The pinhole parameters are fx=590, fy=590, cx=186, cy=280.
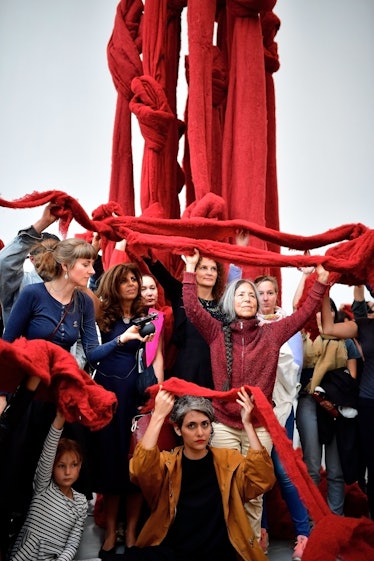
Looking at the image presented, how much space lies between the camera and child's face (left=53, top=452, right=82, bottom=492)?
173cm

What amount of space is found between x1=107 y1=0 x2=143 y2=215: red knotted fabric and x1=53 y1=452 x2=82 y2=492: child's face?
1.94 m

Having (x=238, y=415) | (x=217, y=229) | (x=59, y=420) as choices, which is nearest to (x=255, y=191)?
(x=217, y=229)

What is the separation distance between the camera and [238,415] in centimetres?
185

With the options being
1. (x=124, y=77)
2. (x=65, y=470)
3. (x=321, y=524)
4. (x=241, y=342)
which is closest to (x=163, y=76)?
(x=124, y=77)

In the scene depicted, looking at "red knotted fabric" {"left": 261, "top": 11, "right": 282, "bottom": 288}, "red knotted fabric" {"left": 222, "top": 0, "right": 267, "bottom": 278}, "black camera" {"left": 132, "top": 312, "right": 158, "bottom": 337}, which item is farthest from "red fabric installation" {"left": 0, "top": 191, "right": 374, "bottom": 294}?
"red knotted fabric" {"left": 261, "top": 11, "right": 282, "bottom": 288}

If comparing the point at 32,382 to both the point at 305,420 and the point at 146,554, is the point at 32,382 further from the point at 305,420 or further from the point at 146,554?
the point at 305,420

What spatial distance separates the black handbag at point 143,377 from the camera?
75.2 inches

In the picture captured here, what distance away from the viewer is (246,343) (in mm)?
1922

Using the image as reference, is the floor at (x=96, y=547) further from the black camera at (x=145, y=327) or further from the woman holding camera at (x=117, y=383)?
the black camera at (x=145, y=327)

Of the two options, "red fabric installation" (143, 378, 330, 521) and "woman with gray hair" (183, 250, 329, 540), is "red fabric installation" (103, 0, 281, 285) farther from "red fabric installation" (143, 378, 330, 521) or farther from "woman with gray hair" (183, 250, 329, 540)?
"red fabric installation" (143, 378, 330, 521)

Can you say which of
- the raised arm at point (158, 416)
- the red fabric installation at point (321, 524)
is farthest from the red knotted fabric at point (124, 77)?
the red fabric installation at point (321, 524)

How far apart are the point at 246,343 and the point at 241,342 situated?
17mm

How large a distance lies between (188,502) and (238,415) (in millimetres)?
335

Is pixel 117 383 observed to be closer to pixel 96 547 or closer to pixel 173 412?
pixel 173 412
